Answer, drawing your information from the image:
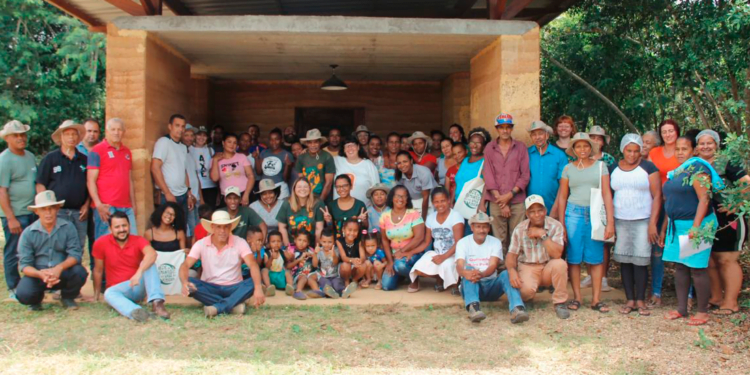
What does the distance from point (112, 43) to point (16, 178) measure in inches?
70.5

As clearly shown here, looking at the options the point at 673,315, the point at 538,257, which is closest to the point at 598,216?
the point at 538,257

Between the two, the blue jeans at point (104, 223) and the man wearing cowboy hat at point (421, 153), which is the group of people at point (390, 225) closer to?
the blue jeans at point (104, 223)

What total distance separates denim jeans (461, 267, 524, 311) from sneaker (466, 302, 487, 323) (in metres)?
0.05

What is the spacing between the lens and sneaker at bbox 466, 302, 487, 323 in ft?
17.4

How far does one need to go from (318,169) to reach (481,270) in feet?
7.54

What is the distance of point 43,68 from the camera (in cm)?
1623

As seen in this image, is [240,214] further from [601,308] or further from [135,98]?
[601,308]

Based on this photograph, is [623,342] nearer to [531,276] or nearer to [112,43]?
[531,276]

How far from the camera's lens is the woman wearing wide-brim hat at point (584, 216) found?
5703 mm

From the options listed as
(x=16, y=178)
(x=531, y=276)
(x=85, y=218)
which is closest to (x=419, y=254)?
(x=531, y=276)

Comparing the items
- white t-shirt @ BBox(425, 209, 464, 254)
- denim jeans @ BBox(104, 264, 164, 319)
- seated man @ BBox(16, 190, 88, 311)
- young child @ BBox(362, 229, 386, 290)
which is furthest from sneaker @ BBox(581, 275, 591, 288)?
seated man @ BBox(16, 190, 88, 311)

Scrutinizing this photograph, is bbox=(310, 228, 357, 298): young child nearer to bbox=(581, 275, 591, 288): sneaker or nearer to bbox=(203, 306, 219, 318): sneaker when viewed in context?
bbox=(203, 306, 219, 318): sneaker

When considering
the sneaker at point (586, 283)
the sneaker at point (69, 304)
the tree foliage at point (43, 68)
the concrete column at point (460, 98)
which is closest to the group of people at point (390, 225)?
the sneaker at point (69, 304)

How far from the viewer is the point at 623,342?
15.9 feet
